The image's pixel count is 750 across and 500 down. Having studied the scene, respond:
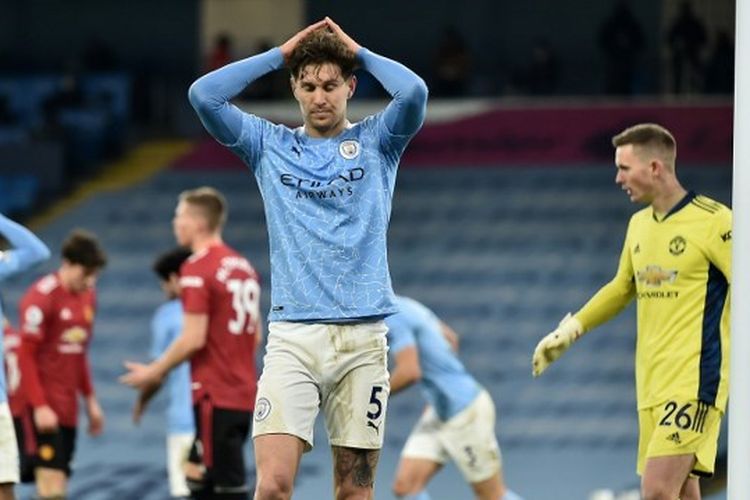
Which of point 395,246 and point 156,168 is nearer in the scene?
point 395,246

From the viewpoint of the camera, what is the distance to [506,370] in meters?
19.4

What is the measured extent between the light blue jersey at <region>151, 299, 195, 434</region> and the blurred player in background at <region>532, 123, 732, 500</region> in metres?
5.85

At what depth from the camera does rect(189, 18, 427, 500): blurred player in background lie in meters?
6.46

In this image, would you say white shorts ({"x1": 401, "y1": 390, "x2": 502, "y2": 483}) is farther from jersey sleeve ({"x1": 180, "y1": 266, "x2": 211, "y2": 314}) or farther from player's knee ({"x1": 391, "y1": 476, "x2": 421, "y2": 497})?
jersey sleeve ({"x1": 180, "y1": 266, "x2": 211, "y2": 314})

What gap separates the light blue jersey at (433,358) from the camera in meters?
10.4

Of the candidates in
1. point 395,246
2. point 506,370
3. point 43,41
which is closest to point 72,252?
point 506,370

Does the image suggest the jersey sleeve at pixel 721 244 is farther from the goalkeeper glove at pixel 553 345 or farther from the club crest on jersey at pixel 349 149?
the club crest on jersey at pixel 349 149

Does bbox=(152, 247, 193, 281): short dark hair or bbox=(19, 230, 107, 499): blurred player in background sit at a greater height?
bbox=(152, 247, 193, 281): short dark hair

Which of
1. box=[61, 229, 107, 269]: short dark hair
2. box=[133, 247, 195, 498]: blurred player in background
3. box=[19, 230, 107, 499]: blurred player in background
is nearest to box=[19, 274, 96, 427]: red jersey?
box=[19, 230, 107, 499]: blurred player in background

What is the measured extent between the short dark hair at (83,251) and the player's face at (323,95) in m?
4.93

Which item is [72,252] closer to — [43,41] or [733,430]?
[733,430]

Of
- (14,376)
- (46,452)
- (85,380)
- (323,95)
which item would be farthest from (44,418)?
(323,95)

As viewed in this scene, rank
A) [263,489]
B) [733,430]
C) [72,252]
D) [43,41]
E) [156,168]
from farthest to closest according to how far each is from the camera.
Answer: [43,41] < [156,168] < [72,252] < [263,489] < [733,430]

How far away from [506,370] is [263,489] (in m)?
13.2
